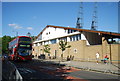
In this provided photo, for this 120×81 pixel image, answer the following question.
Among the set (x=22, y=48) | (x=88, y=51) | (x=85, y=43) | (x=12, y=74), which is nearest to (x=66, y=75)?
(x=12, y=74)

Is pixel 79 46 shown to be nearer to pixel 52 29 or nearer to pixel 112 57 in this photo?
pixel 112 57

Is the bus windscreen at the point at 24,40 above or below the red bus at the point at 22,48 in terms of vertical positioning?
above

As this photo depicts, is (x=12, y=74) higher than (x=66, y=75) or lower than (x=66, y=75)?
higher

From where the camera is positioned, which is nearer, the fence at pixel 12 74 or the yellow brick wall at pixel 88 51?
the fence at pixel 12 74

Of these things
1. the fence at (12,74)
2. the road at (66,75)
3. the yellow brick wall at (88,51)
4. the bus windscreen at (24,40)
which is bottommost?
the road at (66,75)

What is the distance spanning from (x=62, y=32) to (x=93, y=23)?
39.8 meters

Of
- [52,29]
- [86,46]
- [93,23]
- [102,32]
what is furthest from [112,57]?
[93,23]

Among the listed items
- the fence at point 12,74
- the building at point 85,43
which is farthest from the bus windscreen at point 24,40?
the building at point 85,43

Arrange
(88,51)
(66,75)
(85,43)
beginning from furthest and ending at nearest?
(85,43) < (88,51) < (66,75)

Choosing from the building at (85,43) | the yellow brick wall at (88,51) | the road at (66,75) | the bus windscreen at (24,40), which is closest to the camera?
the road at (66,75)

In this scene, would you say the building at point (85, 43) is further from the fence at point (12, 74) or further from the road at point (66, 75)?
the fence at point (12, 74)

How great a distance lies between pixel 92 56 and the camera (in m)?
30.6

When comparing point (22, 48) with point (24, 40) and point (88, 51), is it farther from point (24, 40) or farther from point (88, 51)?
point (88, 51)

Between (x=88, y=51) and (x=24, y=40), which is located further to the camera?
(x=88, y=51)
